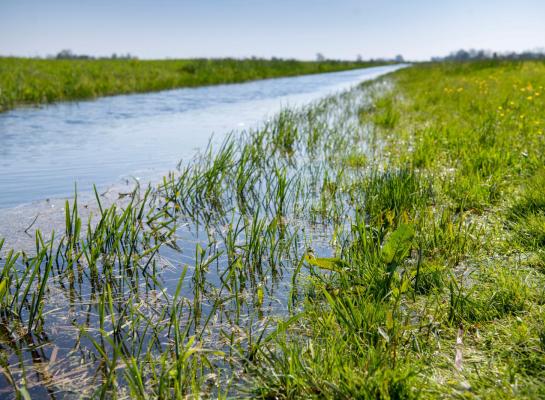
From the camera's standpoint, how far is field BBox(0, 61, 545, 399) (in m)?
2.31

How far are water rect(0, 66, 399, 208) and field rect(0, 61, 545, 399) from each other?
6.18 ft

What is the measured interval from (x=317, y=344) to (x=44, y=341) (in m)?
1.60

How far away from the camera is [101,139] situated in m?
9.97

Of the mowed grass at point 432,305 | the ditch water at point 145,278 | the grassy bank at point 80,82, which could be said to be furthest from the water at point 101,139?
the mowed grass at point 432,305

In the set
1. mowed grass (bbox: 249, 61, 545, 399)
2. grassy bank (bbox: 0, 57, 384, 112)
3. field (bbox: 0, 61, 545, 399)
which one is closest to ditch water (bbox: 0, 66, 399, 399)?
field (bbox: 0, 61, 545, 399)

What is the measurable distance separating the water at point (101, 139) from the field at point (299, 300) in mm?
1884

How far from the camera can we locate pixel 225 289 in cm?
343

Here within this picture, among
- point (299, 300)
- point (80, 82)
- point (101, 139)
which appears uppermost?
point (80, 82)

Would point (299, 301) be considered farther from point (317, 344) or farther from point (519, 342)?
point (519, 342)

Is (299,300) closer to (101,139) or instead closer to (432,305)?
(432,305)

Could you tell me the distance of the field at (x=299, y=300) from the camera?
2311 millimetres

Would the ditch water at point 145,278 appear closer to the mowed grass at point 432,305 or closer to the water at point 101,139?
the water at point 101,139

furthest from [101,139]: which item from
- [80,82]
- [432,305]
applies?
[80,82]

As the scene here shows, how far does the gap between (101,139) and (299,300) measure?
7.93 meters
